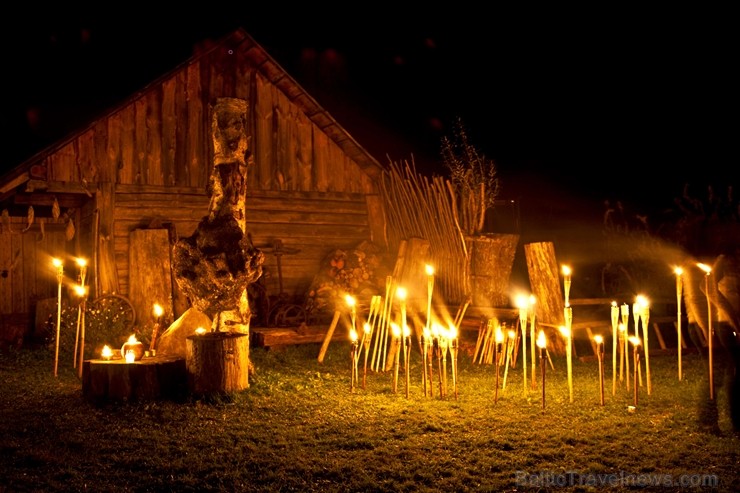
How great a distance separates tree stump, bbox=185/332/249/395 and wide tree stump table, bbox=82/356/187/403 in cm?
27

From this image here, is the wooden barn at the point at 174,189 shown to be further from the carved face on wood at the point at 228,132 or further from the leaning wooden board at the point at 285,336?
the carved face on wood at the point at 228,132

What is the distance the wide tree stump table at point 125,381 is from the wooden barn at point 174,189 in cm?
439

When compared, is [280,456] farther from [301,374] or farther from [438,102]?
[438,102]

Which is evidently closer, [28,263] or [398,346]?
[398,346]

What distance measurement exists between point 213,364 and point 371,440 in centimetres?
261

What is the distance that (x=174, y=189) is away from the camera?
502 inches

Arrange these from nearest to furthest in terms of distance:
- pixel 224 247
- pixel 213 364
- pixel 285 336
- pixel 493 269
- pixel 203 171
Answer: pixel 213 364 < pixel 224 247 < pixel 285 336 < pixel 493 269 < pixel 203 171

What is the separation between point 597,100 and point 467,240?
49.5ft

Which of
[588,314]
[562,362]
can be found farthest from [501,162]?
[562,362]

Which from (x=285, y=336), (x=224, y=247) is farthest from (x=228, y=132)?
(x=285, y=336)

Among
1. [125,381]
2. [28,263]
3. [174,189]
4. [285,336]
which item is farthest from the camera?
[28,263]

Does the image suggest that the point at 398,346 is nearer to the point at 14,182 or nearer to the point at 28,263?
the point at 14,182

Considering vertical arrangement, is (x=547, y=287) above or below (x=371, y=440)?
above

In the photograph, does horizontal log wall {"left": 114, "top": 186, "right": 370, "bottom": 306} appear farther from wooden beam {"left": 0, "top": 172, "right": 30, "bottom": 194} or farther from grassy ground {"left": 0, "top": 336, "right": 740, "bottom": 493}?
grassy ground {"left": 0, "top": 336, "right": 740, "bottom": 493}
